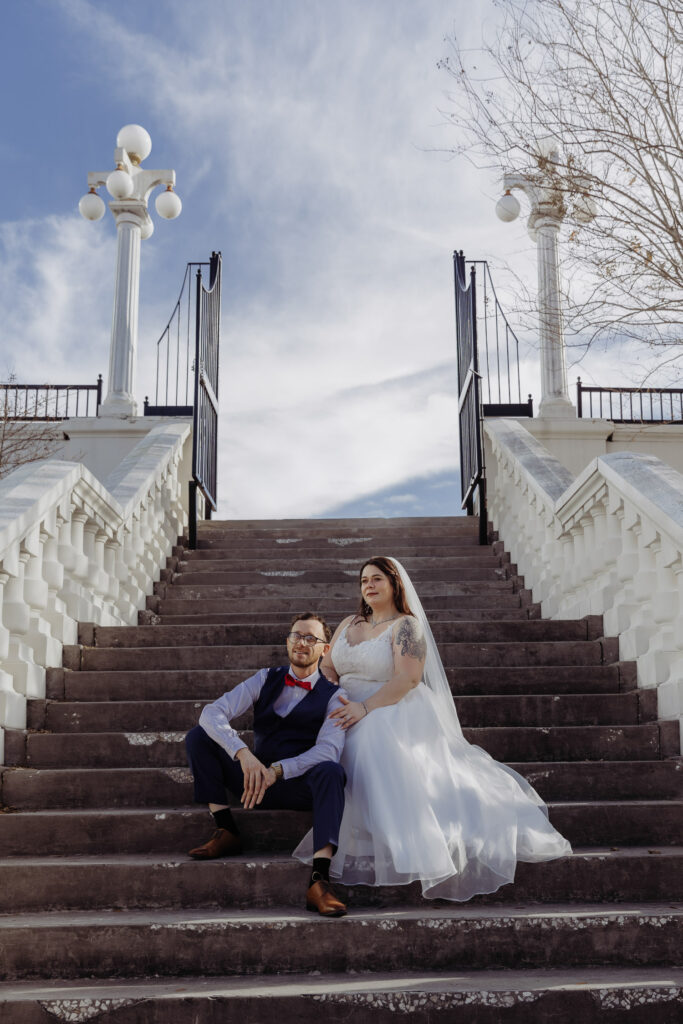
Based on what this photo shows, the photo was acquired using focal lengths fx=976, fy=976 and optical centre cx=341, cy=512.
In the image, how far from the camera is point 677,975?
119 inches

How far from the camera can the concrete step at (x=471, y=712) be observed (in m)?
4.56

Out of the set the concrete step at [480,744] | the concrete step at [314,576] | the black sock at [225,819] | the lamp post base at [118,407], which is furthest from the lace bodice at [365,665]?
the lamp post base at [118,407]

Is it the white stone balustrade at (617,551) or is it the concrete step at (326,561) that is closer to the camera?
the white stone balustrade at (617,551)

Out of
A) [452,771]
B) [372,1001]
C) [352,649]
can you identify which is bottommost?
[372,1001]

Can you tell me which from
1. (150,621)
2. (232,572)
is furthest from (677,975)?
(232,572)

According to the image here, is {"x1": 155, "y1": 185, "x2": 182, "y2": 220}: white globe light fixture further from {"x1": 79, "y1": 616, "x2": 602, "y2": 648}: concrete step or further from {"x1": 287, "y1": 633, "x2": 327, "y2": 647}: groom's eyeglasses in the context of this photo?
{"x1": 287, "y1": 633, "x2": 327, "y2": 647}: groom's eyeglasses

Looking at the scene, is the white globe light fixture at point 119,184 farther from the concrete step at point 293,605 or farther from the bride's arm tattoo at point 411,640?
the bride's arm tattoo at point 411,640

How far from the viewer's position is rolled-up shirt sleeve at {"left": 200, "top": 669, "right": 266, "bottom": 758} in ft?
12.3

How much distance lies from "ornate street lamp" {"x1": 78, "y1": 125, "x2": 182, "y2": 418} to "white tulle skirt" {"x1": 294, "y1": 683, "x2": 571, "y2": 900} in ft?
25.7

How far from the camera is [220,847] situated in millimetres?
3539

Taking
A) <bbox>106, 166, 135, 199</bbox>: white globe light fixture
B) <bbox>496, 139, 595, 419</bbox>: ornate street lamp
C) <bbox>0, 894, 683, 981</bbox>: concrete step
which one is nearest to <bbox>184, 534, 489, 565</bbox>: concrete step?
<bbox>496, 139, 595, 419</bbox>: ornate street lamp

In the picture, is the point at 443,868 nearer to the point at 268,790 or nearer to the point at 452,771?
the point at 452,771

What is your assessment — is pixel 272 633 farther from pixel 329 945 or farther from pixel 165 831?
pixel 329 945

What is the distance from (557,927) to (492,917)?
206mm
